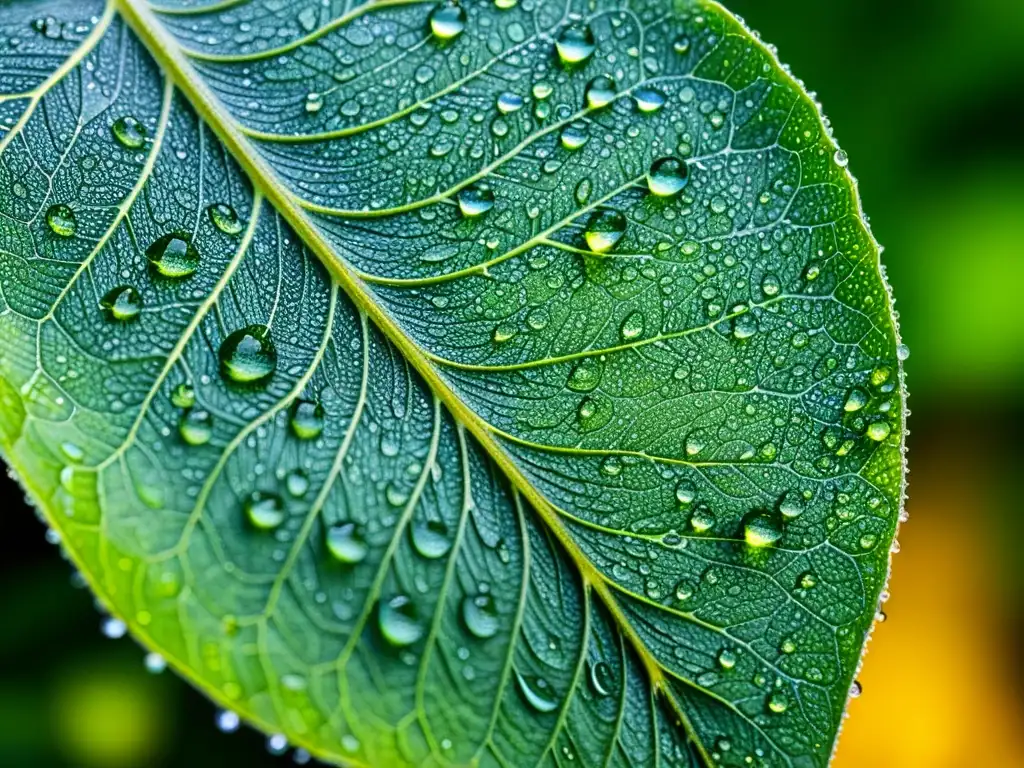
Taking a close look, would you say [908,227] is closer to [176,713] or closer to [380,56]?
[380,56]

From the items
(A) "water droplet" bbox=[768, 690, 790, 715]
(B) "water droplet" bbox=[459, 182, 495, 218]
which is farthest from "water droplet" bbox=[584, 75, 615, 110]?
(A) "water droplet" bbox=[768, 690, 790, 715]

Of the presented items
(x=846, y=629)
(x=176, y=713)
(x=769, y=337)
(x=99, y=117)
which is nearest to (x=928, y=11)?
(x=769, y=337)

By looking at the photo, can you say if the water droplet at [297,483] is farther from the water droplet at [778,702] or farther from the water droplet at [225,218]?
the water droplet at [778,702]

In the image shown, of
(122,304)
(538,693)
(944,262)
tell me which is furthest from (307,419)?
(944,262)

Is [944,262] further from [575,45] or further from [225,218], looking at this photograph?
[225,218]

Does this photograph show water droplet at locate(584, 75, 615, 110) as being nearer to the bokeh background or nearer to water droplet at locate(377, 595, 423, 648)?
water droplet at locate(377, 595, 423, 648)

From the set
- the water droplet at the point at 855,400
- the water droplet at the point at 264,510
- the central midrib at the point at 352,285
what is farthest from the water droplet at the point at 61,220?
the water droplet at the point at 855,400
